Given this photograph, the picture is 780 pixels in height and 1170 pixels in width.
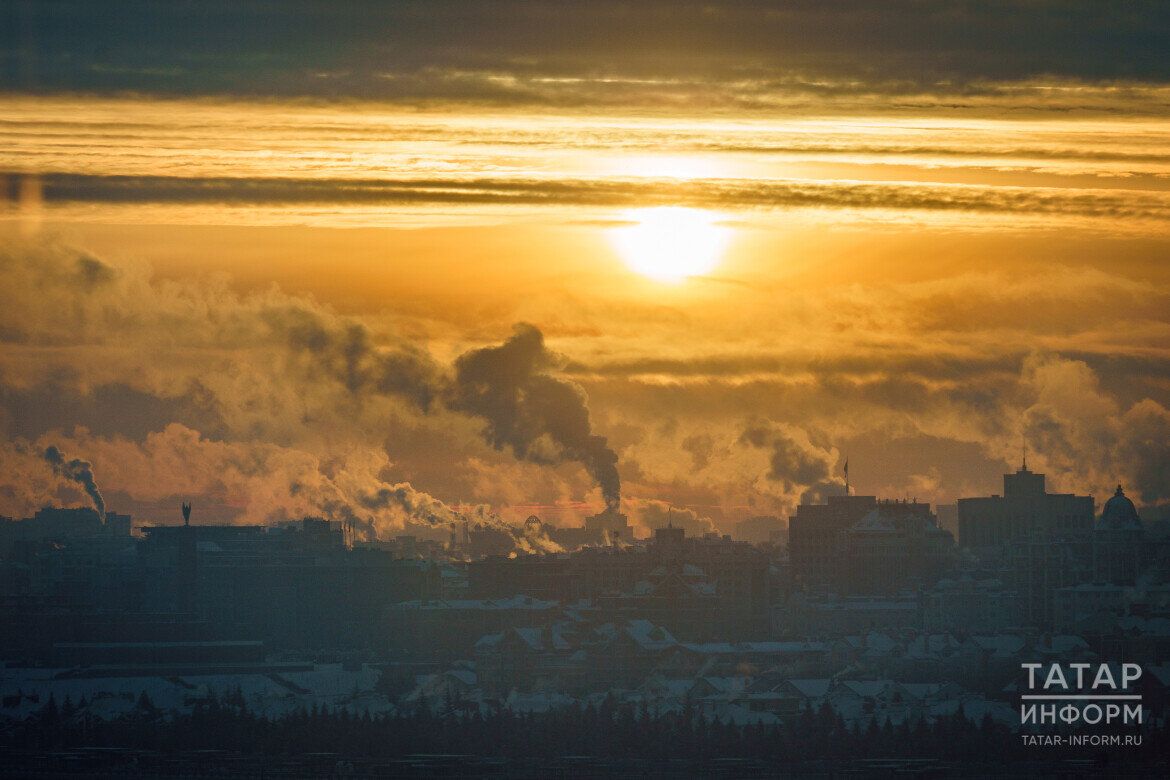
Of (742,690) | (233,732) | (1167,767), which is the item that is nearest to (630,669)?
(742,690)

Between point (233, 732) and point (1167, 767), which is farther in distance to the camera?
point (233, 732)

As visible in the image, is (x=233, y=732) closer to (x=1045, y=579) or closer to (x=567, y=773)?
(x=567, y=773)

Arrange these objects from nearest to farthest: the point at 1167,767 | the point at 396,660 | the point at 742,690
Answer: the point at 1167,767
the point at 742,690
the point at 396,660

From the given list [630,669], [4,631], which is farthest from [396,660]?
[4,631]

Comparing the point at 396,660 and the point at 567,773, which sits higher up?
the point at 396,660

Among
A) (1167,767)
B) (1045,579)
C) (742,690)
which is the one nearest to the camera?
(1167,767)

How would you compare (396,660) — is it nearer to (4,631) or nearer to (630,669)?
(630,669)
